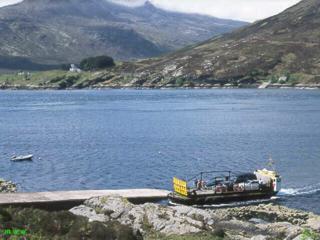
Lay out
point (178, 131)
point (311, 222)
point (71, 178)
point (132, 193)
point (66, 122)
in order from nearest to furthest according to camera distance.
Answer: point (311, 222) < point (132, 193) < point (71, 178) < point (178, 131) < point (66, 122)

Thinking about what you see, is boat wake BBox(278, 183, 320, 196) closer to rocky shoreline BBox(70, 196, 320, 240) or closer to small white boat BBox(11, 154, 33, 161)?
rocky shoreline BBox(70, 196, 320, 240)

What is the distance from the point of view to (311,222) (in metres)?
51.1

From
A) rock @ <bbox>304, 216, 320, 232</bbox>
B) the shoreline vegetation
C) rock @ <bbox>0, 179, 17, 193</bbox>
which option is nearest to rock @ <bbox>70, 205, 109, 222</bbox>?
the shoreline vegetation

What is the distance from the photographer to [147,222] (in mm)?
41531

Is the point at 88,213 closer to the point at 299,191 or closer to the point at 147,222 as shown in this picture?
the point at 147,222

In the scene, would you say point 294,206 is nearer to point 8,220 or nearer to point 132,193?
point 132,193

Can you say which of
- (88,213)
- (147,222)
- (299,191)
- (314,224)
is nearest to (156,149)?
(299,191)

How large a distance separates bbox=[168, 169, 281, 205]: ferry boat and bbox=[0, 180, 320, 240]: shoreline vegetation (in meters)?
6.87

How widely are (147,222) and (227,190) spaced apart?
26.3 metres

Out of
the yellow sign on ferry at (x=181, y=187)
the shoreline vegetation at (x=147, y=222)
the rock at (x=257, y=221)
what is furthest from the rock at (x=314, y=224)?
the yellow sign on ferry at (x=181, y=187)

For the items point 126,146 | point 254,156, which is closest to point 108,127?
point 126,146

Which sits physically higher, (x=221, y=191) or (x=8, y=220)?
(x=8, y=220)

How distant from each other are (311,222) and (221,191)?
16.0 meters

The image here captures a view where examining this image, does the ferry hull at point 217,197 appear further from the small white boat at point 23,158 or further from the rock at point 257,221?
the small white boat at point 23,158
